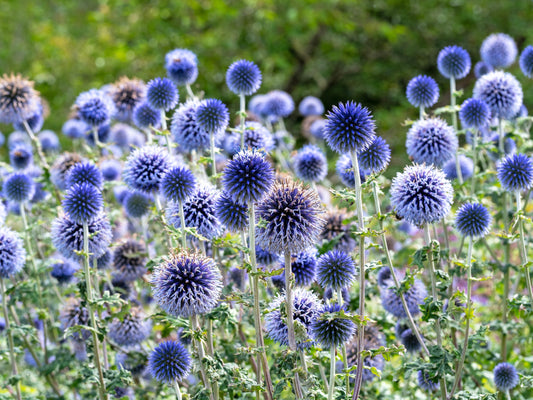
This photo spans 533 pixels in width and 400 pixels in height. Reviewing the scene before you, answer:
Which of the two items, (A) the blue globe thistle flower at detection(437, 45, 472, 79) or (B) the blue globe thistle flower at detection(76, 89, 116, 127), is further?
(B) the blue globe thistle flower at detection(76, 89, 116, 127)

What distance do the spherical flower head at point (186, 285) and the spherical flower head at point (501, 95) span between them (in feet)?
8.92

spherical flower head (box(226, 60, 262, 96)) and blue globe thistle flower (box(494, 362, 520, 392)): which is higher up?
spherical flower head (box(226, 60, 262, 96))

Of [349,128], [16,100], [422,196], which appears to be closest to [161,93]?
[16,100]

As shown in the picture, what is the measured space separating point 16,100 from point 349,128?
133 inches

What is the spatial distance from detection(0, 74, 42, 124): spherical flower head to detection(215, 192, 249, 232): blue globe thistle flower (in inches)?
109

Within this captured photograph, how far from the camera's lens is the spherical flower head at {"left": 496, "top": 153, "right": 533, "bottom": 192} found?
3490 millimetres

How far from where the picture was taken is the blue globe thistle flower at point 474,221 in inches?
132

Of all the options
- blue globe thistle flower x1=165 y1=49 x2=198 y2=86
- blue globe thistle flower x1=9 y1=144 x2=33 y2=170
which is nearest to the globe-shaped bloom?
blue globe thistle flower x1=165 y1=49 x2=198 y2=86

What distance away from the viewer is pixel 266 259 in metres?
3.63

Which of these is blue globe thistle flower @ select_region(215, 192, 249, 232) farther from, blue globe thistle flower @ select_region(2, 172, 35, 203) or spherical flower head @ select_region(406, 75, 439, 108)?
blue globe thistle flower @ select_region(2, 172, 35, 203)

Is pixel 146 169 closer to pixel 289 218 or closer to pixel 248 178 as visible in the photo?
pixel 248 178

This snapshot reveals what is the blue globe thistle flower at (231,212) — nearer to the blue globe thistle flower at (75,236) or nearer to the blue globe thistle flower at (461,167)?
the blue globe thistle flower at (75,236)

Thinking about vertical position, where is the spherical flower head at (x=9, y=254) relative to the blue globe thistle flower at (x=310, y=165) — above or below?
below

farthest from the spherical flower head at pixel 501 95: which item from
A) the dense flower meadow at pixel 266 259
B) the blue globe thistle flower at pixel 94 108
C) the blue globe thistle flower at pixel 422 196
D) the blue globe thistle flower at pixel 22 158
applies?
the blue globe thistle flower at pixel 22 158
